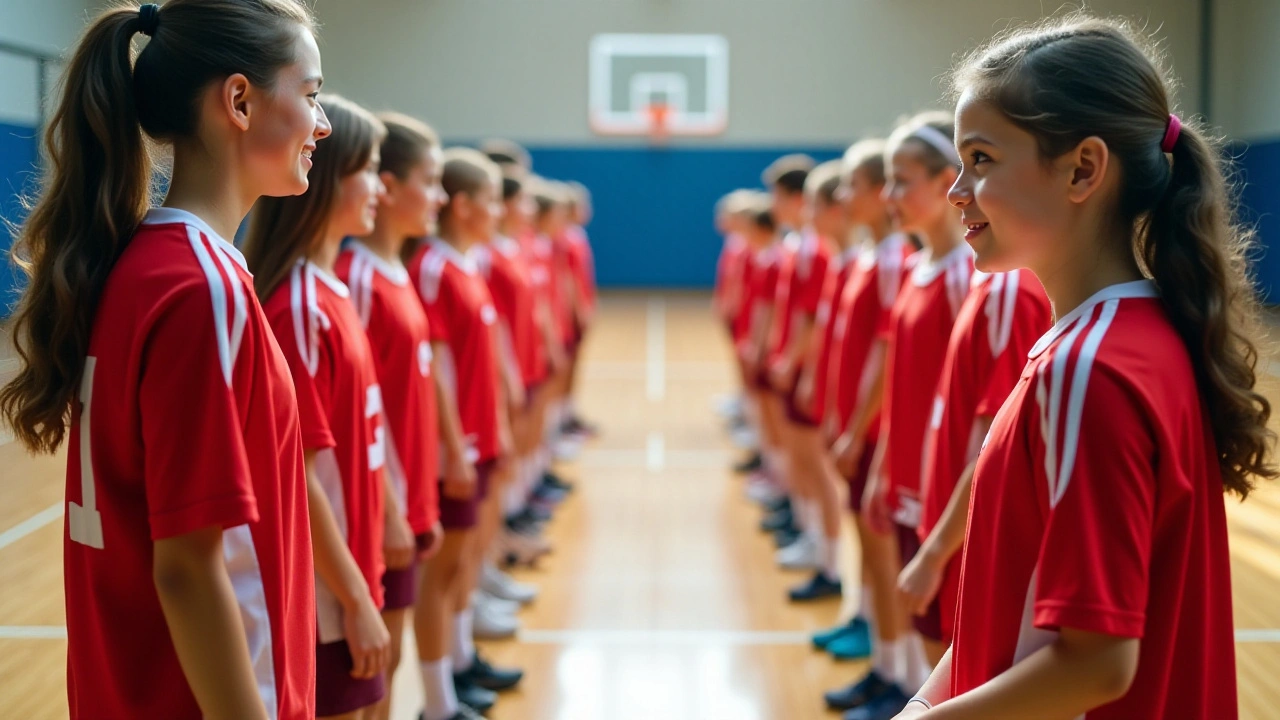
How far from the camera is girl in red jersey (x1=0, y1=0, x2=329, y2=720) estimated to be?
1153 millimetres

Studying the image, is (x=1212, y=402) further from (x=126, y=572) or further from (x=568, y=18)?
(x=568, y=18)

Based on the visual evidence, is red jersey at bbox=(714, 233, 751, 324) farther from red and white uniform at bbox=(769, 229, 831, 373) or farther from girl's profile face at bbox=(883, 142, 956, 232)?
girl's profile face at bbox=(883, 142, 956, 232)

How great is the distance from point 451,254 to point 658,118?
11.8 m

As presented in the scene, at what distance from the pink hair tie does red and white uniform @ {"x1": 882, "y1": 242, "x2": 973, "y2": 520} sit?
1.39 m

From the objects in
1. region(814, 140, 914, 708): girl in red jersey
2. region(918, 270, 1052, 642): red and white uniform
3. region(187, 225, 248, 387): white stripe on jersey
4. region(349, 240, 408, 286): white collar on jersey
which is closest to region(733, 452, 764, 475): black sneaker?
region(814, 140, 914, 708): girl in red jersey

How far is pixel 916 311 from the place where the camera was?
2.65 metres

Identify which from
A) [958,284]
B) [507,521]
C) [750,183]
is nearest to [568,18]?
[750,183]

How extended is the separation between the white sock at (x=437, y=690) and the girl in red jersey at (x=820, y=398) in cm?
176

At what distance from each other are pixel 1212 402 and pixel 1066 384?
8.1 inches

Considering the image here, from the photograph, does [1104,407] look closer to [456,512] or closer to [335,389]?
[335,389]

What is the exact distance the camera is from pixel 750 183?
15.0 metres

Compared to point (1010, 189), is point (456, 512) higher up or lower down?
lower down

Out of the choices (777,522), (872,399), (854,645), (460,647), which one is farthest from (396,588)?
(777,522)

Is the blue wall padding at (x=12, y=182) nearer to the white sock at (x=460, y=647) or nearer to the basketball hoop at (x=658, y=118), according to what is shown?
the white sock at (x=460, y=647)
